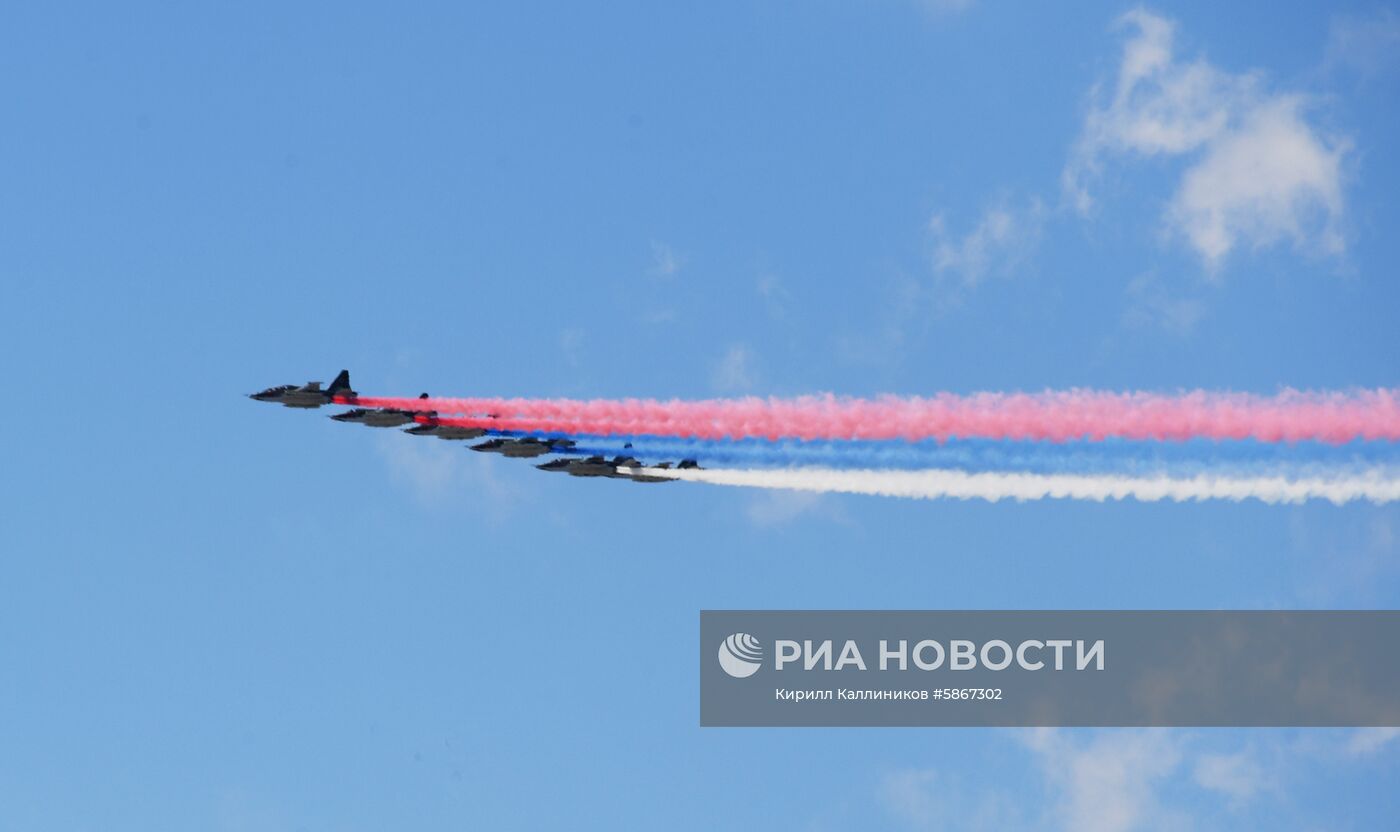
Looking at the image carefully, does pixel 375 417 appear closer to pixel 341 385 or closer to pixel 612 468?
pixel 341 385

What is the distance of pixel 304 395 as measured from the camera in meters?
125

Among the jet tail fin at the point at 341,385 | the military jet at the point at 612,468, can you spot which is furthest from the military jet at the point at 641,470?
the jet tail fin at the point at 341,385

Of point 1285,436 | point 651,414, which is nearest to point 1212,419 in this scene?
point 1285,436

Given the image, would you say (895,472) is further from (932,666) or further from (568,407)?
(568,407)

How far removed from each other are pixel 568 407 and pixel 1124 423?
38.1 meters

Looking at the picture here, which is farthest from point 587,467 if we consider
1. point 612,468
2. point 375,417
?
point 375,417

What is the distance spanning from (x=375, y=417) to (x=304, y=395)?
471 cm

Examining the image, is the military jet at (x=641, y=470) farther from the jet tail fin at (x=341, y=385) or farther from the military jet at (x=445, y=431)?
the jet tail fin at (x=341, y=385)

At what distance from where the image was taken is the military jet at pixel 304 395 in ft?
411

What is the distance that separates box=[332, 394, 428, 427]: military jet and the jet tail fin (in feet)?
4.90

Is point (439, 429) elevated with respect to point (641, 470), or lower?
elevated

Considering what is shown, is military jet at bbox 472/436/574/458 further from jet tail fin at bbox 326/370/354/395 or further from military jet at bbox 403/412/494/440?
jet tail fin at bbox 326/370/354/395

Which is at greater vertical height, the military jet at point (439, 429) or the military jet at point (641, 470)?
the military jet at point (439, 429)

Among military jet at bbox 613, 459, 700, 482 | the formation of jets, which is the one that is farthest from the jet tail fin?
military jet at bbox 613, 459, 700, 482
